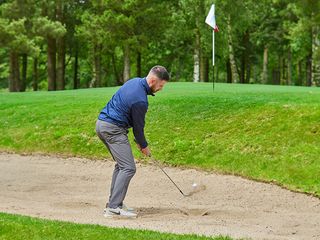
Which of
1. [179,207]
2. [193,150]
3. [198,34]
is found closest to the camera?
[179,207]

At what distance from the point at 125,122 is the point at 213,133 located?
21.9ft

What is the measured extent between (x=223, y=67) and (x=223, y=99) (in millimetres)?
48072

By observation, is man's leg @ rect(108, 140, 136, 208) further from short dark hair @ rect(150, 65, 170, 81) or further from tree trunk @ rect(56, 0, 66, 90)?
tree trunk @ rect(56, 0, 66, 90)

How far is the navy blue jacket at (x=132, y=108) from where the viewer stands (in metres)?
8.09

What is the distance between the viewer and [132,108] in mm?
8086

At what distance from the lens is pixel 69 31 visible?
50906mm

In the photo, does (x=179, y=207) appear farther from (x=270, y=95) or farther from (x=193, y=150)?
(x=270, y=95)

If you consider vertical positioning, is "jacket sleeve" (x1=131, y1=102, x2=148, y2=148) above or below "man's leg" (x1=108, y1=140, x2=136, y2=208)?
above

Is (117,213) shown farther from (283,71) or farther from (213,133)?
(283,71)

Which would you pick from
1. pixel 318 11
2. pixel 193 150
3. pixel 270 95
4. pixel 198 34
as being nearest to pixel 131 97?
pixel 193 150

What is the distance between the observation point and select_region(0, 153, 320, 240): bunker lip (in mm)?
8047

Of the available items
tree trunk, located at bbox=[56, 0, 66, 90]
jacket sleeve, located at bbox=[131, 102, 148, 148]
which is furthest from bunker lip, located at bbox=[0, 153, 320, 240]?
tree trunk, located at bbox=[56, 0, 66, 90]

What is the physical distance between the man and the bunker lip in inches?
18.4

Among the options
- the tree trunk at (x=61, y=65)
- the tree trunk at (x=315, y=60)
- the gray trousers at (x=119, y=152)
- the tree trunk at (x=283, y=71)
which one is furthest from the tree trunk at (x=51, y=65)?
the gray trousers at (x=119, y=152)
